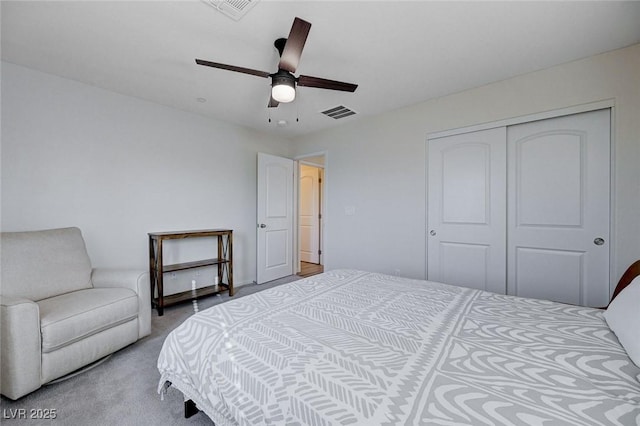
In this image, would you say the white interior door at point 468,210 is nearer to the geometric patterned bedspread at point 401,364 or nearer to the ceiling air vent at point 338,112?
the ceiling air vent at point 338,112

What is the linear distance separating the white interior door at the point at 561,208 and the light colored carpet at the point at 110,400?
2.98 meters

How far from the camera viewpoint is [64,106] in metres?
2.55

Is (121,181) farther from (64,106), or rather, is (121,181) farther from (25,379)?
(25,379)

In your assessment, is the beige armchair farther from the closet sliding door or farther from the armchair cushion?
the closet sliding door

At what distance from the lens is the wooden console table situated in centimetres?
289

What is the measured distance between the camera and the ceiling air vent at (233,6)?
1.61 metres

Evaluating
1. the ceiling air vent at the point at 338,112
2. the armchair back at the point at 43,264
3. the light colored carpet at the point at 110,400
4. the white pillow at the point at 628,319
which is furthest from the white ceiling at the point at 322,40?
the light colored carpet at the point at 110,400

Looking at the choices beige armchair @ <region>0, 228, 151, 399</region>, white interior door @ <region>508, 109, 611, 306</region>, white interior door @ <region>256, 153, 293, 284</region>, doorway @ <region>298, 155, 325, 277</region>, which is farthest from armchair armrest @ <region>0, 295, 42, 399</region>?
doorway @ <region>298, 155, 325, 277</region>

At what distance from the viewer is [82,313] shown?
1.79m

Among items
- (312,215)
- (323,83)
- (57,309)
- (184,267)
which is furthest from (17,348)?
(312,215)

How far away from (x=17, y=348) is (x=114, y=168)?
6.32 feet

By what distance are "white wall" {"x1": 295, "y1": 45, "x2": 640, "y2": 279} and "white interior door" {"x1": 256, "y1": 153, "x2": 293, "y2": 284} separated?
60 centimetres

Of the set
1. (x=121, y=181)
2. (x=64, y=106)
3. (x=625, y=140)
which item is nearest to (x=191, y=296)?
(x=121, y=181)

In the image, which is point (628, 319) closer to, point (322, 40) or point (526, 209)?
point (526, 209)
